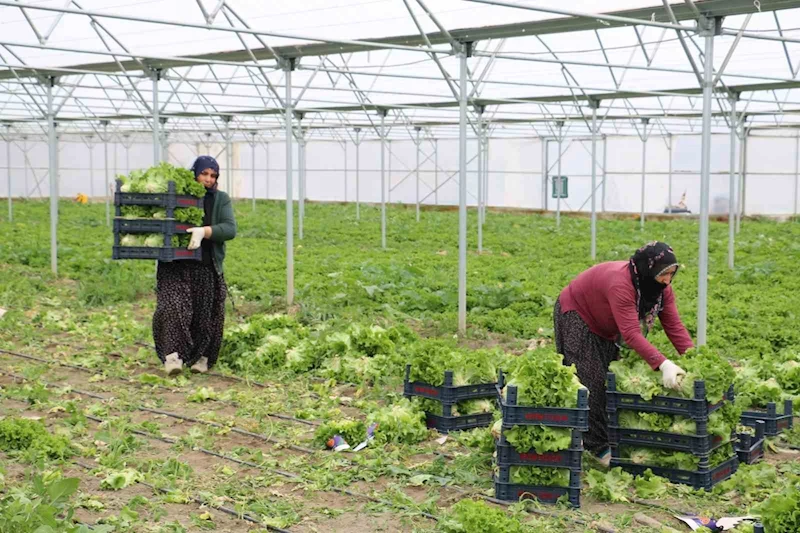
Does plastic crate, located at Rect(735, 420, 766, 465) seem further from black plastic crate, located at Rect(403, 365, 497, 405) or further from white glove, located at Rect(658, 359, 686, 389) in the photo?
black plastic crate, located at Rect(403, 365, 497, 405)

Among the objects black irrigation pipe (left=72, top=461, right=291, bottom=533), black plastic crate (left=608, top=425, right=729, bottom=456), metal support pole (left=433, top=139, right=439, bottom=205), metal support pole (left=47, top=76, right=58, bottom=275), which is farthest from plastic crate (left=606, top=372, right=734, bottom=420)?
metal support pole (left=433, top=139, right=439, bottom=205)

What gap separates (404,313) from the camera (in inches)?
500

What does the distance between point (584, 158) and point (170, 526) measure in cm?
3260

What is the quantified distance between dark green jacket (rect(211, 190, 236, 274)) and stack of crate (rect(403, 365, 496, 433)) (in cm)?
299

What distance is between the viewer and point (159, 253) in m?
9.20

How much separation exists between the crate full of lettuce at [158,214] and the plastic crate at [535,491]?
4.66m

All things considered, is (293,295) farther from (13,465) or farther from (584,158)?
(584,158)

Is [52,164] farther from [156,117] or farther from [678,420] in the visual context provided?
[678,420]

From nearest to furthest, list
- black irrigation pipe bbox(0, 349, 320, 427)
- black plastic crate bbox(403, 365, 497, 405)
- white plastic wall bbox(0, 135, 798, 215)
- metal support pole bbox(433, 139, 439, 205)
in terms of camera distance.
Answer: black plastic crate bbox(403, 365, 497, 405), black irrigation pipe bbox(0, 349, 320, 427), white plastic wall bbox(0, 135, 798, 215), metal support pole bbox(433, 139, 439, 205)

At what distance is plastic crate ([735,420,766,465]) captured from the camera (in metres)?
6.58

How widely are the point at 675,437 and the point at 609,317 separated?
94cm

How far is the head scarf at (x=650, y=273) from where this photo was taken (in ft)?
20.2

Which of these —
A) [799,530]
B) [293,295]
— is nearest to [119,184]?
[293,295]

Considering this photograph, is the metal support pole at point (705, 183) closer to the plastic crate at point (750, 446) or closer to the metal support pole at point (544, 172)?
the plastic crate at point (750, 446)
